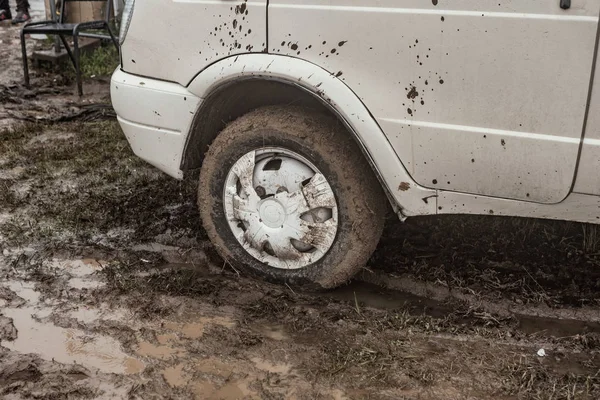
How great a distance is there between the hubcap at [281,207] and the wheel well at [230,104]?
0.25 metres

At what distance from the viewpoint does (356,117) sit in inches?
106

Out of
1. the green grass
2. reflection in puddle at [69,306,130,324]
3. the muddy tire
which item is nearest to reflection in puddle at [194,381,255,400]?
reflection in puddle at [69,306,130,324]

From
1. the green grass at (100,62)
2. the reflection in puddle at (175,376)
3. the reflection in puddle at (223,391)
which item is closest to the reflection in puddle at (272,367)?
the reflection in puddle at (223,391)

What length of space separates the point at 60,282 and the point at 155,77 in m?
1.11

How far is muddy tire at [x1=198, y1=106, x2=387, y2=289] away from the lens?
9.46 ft

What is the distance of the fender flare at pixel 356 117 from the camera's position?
2.69 m

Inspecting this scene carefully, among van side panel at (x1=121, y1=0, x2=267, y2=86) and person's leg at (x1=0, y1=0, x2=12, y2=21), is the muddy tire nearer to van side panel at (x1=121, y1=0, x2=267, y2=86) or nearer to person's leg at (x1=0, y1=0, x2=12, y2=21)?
van side panel at (x1=121, y1=0, x2=267, y2=86)

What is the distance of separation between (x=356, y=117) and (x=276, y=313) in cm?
93

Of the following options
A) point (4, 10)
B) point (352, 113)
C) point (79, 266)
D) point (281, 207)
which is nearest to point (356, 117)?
point (352, 113)

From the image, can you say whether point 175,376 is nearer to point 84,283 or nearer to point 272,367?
point 272,367

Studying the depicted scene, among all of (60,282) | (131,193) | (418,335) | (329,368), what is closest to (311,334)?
(329,368)

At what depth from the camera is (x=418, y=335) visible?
108 inches

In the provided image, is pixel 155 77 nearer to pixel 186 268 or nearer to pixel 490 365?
pixel 186 268

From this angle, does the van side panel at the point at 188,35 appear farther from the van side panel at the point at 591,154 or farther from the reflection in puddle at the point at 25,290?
the van side panel at the point at 591,154
